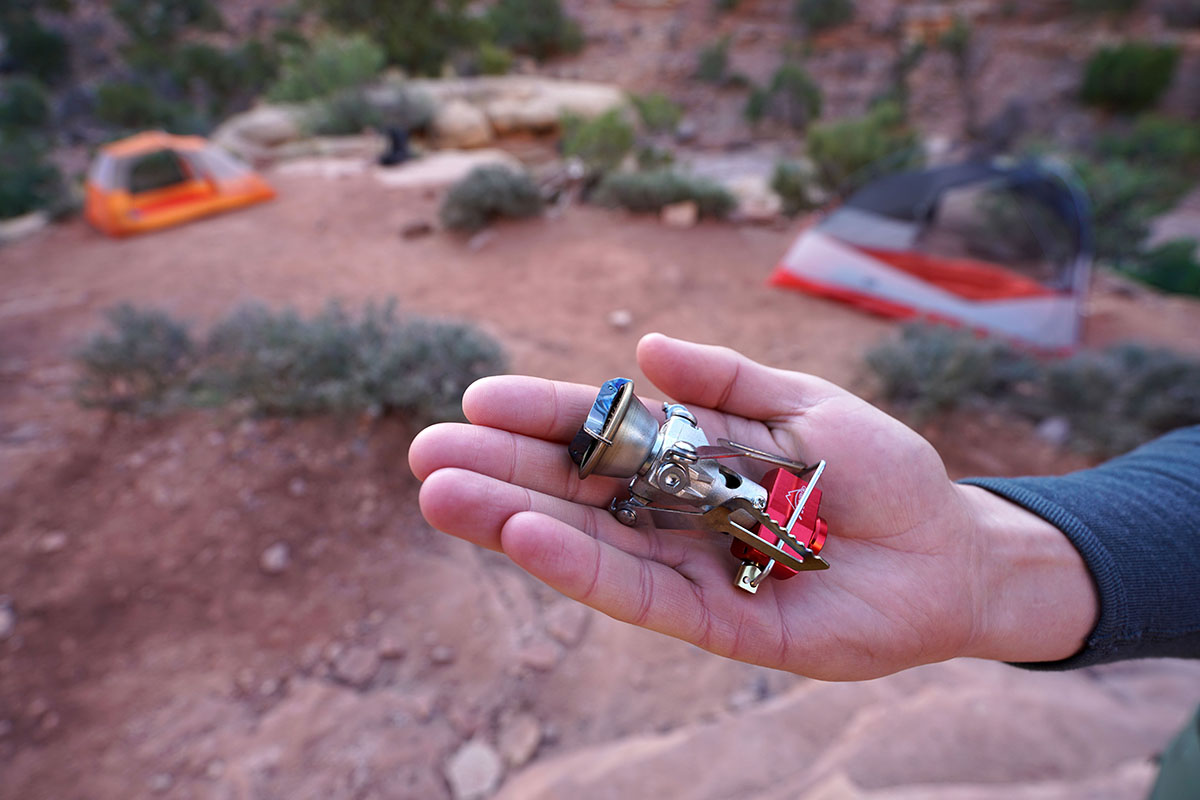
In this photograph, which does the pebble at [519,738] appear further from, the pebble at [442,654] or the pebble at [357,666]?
the pebble at [357,666]

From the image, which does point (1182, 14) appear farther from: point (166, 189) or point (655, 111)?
point (166, 189)

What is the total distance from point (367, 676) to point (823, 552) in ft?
6.92

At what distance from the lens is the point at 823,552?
6.30ft

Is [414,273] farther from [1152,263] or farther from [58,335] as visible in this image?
[1152,263]

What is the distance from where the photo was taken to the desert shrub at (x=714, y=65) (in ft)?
93.8

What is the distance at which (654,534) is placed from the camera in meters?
1.88

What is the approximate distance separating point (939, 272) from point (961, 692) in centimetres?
603

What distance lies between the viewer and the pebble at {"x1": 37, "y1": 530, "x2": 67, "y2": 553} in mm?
3453

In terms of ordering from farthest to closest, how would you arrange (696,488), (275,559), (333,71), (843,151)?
1. (333,71)
2. (843,151)
3. (275,559)
4. (696,488)

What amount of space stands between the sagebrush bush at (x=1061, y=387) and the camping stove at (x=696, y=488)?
147 inches

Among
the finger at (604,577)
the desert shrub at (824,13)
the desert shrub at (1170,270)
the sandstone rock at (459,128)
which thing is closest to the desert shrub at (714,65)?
the desert shrub at (824,13)

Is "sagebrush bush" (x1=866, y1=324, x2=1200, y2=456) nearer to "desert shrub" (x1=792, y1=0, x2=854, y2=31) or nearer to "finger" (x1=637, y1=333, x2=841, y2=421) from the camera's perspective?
"finger" (x1=637, y1=333, x2=841, y2=421)

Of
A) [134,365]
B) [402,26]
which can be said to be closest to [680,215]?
[134,365]

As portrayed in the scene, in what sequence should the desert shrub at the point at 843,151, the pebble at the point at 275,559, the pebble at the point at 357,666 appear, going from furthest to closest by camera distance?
the desert shrub at the point at 843,151
the pebble at the point at 275,559
the pebble at the point at 357,666
